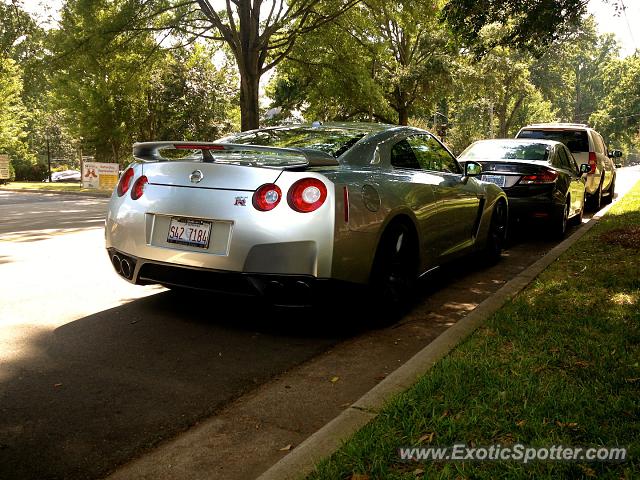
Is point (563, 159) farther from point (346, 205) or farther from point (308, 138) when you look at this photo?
point (346, 205)

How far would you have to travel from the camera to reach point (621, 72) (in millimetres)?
67438

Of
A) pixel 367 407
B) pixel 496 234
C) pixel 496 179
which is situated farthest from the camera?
pixel 496 179

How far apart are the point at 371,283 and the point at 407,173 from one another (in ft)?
3.83

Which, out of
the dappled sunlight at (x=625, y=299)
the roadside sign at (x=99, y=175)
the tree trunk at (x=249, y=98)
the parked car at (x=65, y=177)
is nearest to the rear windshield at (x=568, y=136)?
the tree trunk at (x=249, y=98)

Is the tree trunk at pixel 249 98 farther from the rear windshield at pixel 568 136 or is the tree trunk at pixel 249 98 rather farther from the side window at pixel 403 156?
the side window at pixel 403 156

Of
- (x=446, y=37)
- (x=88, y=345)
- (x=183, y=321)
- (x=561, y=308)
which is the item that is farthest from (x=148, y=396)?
(x=446, y=37)

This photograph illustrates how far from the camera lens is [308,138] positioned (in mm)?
4902

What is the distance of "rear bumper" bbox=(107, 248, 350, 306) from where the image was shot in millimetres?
3877

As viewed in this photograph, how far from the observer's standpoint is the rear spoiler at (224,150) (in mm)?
3982

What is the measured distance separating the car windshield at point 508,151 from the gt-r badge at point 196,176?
6.01 metres

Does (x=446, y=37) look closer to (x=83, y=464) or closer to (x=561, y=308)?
(x=561, y=308)

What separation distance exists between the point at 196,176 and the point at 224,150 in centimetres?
40

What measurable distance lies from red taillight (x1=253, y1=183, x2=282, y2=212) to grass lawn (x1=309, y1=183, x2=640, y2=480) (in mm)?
1477

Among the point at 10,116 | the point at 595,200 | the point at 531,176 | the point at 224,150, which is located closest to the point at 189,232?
the point at 224,150
